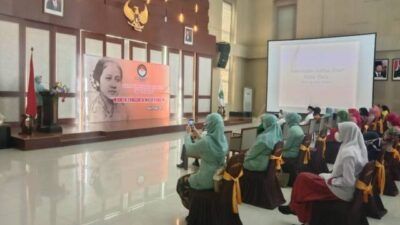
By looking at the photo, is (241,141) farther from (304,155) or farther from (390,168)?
(390,168)

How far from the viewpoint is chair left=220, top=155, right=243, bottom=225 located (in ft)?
8.63

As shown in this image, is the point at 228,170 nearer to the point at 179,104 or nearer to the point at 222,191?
the point at 222,191

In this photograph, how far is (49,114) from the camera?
7133 mm

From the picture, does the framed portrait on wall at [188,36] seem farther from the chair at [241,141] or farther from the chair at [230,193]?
the chair at [230,193]

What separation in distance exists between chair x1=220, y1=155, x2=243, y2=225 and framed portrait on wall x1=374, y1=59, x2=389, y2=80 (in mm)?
11906

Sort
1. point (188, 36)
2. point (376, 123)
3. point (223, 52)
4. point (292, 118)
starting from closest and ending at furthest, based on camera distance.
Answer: point (292, 118) < point (376, 123) < point (188, 36) < point (223, 52)

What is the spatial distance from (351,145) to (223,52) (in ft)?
39.7

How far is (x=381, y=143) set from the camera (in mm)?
3850

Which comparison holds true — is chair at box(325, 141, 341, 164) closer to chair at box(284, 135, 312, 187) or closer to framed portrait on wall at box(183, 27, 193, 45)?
chair at box(284, 135, 312, 187)

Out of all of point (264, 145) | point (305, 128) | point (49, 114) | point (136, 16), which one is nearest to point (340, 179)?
point (264, 145)

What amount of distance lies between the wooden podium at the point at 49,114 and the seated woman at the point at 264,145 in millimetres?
5162

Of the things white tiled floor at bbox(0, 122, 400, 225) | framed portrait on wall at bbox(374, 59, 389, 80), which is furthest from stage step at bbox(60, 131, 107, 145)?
framed portrait on wall at bbox(374, 59, 389, 80)

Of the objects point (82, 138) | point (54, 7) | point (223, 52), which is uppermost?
point (54, 7)

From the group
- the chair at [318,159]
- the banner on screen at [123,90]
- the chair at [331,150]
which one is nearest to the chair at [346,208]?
the chair at [318,159]
